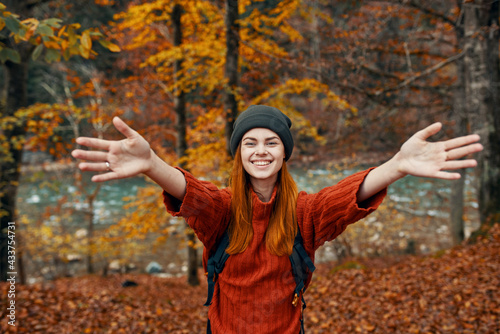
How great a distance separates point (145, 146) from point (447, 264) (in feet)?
22.1

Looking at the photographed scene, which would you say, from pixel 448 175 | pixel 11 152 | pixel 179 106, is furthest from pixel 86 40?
pixel 179 106

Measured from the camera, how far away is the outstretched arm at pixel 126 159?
154 centimetres

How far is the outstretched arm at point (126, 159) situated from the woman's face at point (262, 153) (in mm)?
509

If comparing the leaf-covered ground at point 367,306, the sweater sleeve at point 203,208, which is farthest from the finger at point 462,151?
the leaf-covered ground at point 367,306

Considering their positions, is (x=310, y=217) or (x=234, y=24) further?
(x=234, y=24)

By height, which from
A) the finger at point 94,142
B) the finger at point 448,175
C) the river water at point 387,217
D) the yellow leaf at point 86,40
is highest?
the yellow leaf at point 86,40

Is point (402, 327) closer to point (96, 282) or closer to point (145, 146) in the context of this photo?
point (145, 146)

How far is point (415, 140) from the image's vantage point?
1.63 m

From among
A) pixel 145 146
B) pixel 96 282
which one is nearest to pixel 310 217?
pixel 145 146

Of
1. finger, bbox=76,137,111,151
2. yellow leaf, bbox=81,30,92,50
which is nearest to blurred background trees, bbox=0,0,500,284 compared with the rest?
yellow leaf, bbox=81,30,92,50

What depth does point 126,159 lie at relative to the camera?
163cm

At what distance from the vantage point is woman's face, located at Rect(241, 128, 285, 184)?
2.00 metres

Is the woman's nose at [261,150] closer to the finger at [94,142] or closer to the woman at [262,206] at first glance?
the woman at [262,206]

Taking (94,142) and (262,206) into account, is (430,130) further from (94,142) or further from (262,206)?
(94,142)
